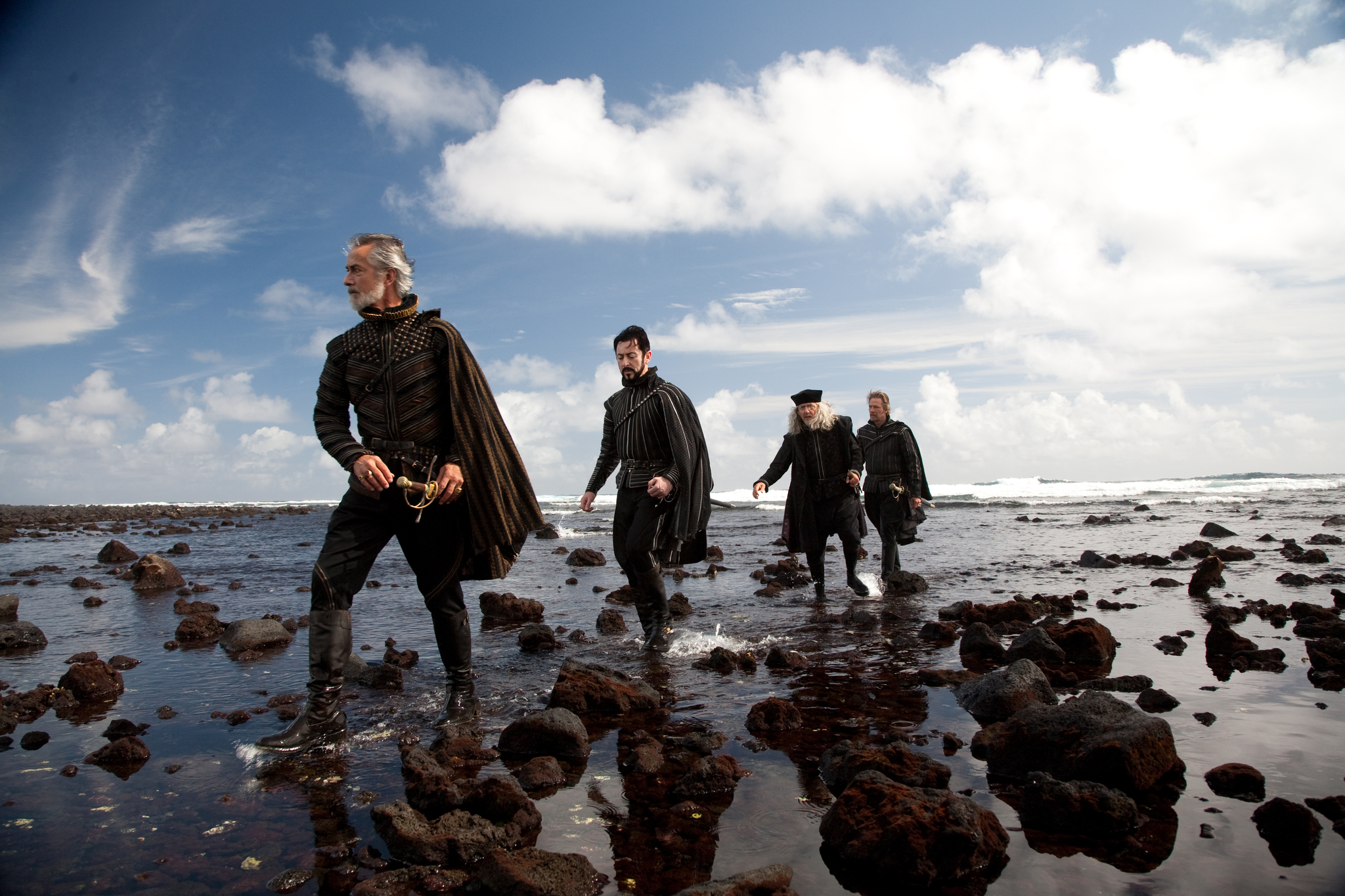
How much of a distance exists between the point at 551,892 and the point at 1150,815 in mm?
2204

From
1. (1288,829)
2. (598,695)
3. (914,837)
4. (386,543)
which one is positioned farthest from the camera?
(598,695)

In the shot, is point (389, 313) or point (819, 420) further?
point (819, 420)

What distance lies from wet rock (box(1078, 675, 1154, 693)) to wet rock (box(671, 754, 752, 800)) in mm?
2605

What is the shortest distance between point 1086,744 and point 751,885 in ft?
5.80

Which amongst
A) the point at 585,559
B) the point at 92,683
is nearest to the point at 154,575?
the point at 585,559

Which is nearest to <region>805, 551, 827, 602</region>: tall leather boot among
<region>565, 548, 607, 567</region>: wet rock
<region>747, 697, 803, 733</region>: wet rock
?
<region>747, 697, 803, 733</region>: wet rock

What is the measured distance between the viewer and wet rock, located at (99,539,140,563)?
14.2 m

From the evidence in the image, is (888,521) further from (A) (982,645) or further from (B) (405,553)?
(B) (405,553)

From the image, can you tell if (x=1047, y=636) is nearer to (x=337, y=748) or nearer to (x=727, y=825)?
(x=727, y=825)

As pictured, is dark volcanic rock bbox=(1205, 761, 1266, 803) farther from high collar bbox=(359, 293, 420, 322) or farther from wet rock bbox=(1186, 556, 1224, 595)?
wet rock bbox=(1186, 556, 1224, 595)

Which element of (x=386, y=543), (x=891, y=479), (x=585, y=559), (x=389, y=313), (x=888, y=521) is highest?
(x=389, y=313)

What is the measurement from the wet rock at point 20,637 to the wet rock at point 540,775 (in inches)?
223

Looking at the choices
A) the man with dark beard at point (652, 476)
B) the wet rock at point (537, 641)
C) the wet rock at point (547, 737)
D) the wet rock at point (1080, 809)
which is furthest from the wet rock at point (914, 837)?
the wet rock at point (537, 641)

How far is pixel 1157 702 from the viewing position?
4.12 m
